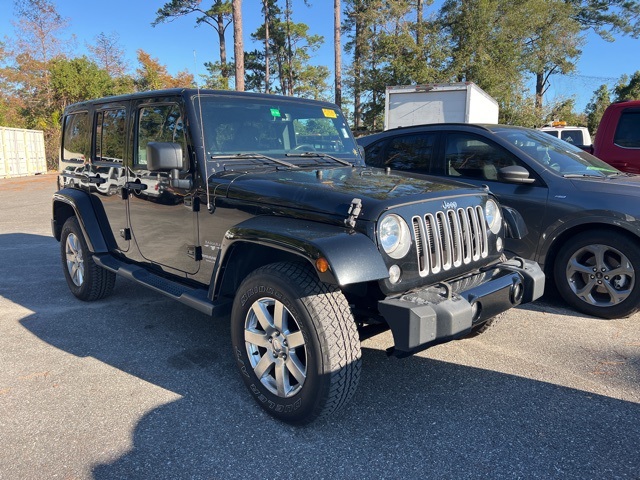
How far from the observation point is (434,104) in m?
11.5

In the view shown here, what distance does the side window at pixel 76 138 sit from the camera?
482 cm

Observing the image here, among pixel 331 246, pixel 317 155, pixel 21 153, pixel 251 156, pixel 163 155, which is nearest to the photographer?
pixel 331 246

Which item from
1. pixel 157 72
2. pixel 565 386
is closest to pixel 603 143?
pixel 565 386

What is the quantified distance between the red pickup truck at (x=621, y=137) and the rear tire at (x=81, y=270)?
638cm

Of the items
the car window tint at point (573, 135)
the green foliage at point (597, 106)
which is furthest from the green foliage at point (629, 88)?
the car window tint at point (573, 135)

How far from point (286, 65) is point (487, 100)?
29.5 metres

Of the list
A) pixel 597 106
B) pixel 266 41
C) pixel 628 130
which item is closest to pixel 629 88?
pixel 597 106

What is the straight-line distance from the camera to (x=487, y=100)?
13141 millimetres

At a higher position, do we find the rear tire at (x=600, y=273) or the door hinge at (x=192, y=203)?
the door hinge at (x=192, y=203)

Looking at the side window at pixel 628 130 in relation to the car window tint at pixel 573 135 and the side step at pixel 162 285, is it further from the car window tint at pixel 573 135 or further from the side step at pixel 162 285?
the car window tint at pixel 573 135

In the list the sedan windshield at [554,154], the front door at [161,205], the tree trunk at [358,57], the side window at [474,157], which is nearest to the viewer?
the front door at [161,205]

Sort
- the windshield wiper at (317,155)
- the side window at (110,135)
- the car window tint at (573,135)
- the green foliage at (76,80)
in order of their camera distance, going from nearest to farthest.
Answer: the windshield wiper at (317,155), the side window at (110,135), the car window tint at (573,135), the green foliage at (76,80)

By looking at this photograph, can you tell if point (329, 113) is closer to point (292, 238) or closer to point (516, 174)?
point (516, 174)

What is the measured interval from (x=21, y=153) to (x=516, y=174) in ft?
78.3
